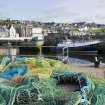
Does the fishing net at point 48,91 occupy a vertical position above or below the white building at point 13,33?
above

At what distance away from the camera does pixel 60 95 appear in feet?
21.4

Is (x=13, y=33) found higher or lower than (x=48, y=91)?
lower

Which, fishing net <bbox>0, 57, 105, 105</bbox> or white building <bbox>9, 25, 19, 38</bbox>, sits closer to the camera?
fishing net <bbox>0, 57, 105, 105</bbox>

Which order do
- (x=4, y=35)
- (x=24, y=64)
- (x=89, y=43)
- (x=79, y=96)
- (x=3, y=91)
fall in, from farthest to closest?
(x=4, y=35) < (x=89, y=43) < (x=24, y=64) < (x=3, y=91) < (x=79, y=96)

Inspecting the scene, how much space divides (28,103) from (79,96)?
0.85 metres

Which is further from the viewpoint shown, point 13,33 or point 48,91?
point 13,33

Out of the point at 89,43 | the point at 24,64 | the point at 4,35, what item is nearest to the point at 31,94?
the point at 24,64

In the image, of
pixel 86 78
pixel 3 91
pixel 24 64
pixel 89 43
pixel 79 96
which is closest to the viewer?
pixel 79 96

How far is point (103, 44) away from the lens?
53.7 m

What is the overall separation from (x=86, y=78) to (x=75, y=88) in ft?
0.87

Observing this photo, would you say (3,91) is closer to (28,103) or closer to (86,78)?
(28,103)

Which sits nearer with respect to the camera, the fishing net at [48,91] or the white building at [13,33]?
the fishing net at [48,91]

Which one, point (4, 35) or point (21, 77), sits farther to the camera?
point (4, 35)

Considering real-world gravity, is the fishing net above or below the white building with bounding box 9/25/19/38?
above
